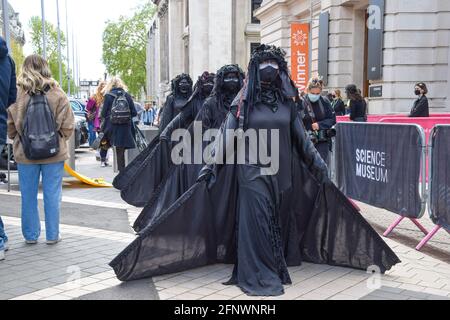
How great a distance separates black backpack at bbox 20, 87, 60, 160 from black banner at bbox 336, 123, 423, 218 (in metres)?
4.07

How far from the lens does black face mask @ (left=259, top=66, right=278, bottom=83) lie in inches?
196

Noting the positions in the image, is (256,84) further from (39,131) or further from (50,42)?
(50,42)

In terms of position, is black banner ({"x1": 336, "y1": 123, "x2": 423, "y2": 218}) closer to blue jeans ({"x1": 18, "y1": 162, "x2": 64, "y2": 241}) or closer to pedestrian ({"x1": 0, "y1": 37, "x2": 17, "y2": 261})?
blue jeans ({"x1": 18, "y1": 162, "x2": 64, "y2": 241})

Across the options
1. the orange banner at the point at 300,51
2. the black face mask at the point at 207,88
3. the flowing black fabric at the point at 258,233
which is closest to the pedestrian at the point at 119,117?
the black face mask at the point at 207,88

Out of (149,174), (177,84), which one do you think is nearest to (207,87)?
(177,84)

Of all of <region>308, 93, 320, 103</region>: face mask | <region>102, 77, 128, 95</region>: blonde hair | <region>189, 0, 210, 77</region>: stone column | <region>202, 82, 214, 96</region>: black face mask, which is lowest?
<region>308, 93, 320, 103</region>: face mask

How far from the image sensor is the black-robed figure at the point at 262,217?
4891 millimetres

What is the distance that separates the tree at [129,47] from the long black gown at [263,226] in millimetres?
94573

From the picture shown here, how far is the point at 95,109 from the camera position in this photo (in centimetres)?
1664

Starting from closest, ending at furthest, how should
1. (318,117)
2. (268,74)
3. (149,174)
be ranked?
Answer: (268,74), (149,174), (318,117)

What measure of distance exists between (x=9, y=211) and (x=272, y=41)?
23.5 m

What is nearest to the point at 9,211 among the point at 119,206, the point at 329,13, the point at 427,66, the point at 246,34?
the point at 119,206

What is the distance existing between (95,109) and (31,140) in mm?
10866

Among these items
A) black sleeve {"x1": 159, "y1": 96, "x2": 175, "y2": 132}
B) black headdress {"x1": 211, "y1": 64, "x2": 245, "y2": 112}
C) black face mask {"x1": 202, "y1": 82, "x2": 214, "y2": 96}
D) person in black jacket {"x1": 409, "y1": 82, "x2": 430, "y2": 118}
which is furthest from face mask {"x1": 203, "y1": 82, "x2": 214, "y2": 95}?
person in black jacket {"x1": 409, "y1": 82, "x2": 430, "y2": 118}
